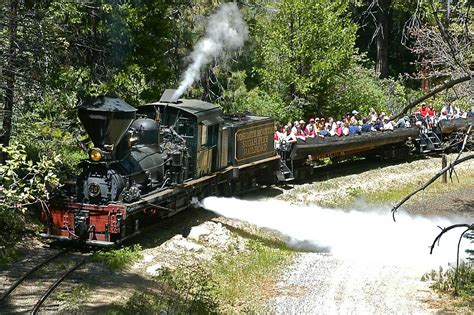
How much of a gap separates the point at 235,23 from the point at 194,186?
9.30 metres

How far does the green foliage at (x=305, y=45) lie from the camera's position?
27.0m

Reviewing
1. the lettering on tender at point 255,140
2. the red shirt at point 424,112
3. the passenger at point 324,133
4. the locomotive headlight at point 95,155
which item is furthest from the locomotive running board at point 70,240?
the red shirt at point 424,112

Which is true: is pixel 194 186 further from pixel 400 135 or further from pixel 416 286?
pixel 400 135

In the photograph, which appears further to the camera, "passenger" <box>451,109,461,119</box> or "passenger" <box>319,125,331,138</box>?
"passenger" <box>451,109,461,119</box>

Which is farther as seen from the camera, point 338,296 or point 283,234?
point 283,234

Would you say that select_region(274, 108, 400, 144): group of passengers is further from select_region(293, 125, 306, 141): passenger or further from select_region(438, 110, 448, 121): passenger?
select_region(438, 110, 448, 121): passenger

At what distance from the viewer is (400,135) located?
27.4m

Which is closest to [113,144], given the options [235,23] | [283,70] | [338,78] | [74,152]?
[74,152]

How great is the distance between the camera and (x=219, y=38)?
2416 centimetres

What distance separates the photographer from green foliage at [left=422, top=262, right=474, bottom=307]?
13.1m

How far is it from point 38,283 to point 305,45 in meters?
17.2

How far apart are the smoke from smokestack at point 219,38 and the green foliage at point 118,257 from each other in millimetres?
7795

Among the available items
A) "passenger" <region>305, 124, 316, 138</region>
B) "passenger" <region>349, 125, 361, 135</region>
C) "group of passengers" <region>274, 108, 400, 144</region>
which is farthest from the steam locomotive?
"passenger" <region>349, 125, 361, 135</region>

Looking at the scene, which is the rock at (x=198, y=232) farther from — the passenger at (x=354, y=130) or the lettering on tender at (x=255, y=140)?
the passenger at (x=354, y=130)
